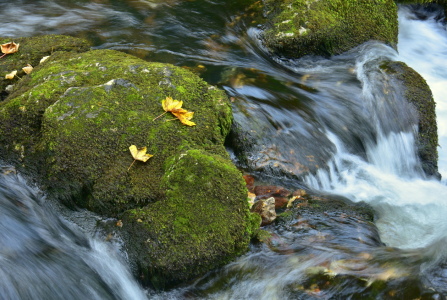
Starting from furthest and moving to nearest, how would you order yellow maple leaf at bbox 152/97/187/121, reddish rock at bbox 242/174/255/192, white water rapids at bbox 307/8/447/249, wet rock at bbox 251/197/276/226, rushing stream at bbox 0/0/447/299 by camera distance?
white water rapids at bbox 307/8/447/249
reddish rock at bbox 242/174/255/192
yellow maple leaf at bbox 152/97/187/121
wet rock at bbox 251/197/276/226
rushing stream at bbox 0/0/447/299

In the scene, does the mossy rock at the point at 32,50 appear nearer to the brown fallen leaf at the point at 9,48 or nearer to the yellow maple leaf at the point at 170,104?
the brown fallen leaf at the point at 9,48

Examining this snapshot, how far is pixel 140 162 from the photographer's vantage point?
3502 mm

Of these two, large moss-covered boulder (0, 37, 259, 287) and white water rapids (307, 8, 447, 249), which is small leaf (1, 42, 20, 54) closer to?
large moss-covered boulder (0, 37, 259, 287)

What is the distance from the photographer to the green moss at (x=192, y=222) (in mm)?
3002

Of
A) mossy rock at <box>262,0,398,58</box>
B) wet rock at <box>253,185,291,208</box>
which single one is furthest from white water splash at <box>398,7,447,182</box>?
wet rock at <box>253,185,291,208</box>

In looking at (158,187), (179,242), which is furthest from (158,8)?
(179,242)

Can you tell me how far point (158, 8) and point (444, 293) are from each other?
5.67m

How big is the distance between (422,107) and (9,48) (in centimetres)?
470

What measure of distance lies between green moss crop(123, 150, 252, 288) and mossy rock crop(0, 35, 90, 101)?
234cm

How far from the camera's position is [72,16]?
677 centimetres

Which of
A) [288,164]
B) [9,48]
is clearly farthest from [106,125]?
[9,48]

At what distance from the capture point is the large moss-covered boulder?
3.07m

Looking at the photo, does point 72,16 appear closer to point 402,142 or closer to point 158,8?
point 158,8

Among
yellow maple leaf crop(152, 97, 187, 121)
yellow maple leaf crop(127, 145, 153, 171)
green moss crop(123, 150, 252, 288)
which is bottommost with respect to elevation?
green moss crop(123, 150, 252, 288)
